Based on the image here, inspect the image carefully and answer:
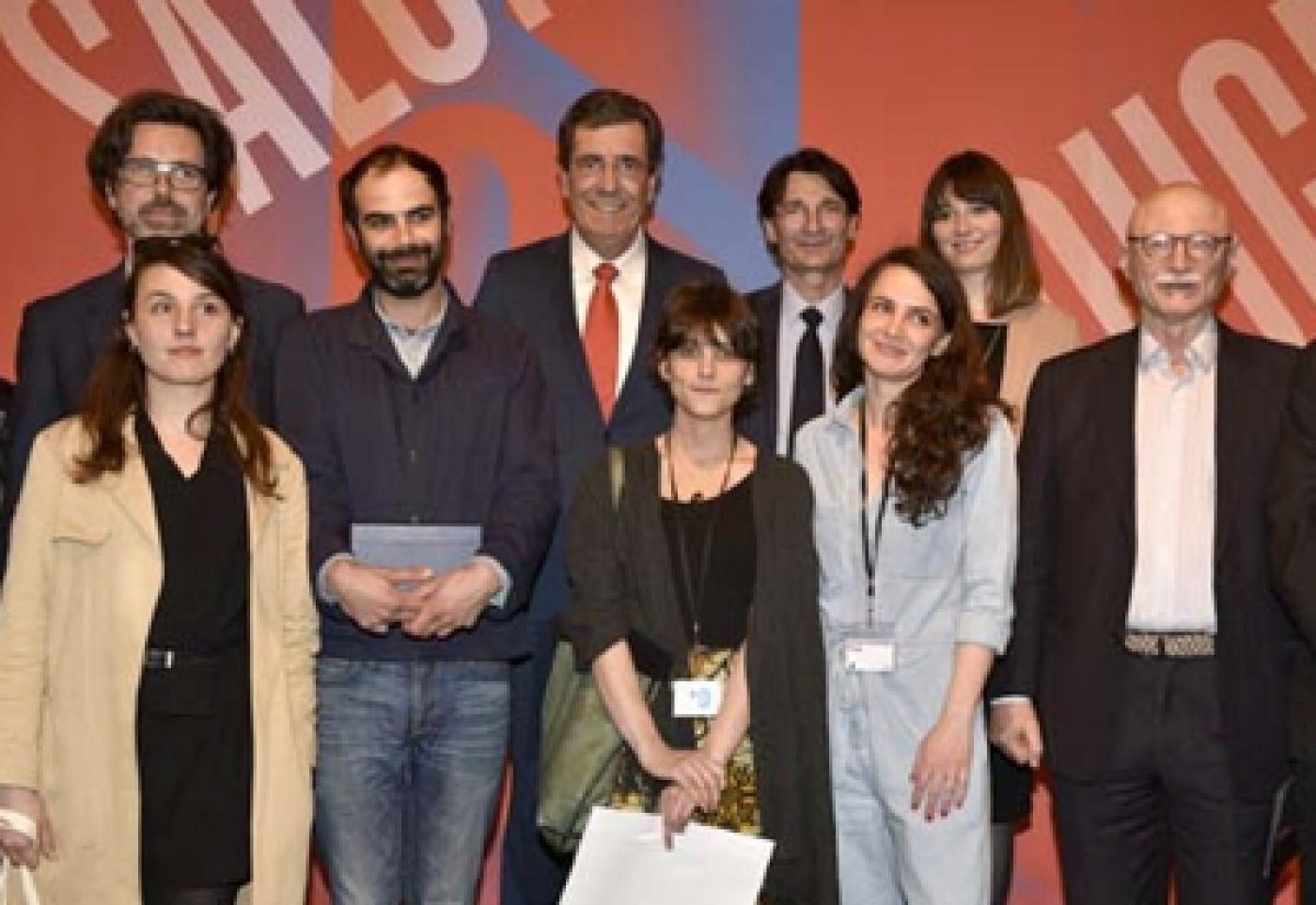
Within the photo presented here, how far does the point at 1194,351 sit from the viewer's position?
388 centimetres

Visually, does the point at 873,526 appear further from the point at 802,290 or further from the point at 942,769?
the point at 802,290

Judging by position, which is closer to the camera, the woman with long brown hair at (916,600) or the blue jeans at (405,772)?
the woman with long brown hair at (916,600)

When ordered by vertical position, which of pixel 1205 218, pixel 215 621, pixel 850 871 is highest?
pixel 1205 218

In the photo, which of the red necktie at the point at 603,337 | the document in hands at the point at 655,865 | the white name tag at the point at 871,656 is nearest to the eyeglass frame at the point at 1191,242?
the white name tag at the point at 871,656

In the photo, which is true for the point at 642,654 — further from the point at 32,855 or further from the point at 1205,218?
the point at 1205,218

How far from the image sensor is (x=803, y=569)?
3635 millimetres

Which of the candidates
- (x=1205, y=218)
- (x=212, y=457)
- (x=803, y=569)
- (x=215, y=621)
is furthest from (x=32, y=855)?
(x=1205, y=218)

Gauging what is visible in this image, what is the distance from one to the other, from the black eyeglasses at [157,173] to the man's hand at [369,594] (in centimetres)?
103

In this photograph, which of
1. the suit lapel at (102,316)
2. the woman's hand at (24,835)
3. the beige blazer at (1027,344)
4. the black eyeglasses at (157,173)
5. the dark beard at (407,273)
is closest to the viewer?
the woman's hand at (24,835)

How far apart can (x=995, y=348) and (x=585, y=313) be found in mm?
1028

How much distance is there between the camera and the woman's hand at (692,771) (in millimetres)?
3529

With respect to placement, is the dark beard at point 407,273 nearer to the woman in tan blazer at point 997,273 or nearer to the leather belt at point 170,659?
the leather belt at point 170,659

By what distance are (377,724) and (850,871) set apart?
104cm

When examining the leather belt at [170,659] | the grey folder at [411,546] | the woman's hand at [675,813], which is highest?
the grey folder at [411,546]
